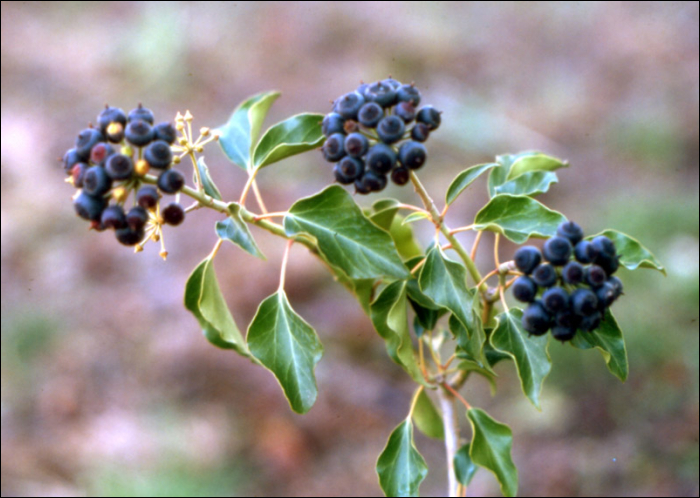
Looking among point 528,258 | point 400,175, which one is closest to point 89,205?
point 400,175

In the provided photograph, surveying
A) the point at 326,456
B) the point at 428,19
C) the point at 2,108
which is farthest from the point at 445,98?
the point at 2,108

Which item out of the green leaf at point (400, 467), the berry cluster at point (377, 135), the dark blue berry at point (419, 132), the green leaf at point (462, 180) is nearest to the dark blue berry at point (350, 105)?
the berry cluster at point (377, 135)

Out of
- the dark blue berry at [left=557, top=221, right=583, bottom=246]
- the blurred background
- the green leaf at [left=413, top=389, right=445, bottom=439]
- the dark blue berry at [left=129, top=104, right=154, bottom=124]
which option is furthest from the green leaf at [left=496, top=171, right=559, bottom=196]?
the blurred background

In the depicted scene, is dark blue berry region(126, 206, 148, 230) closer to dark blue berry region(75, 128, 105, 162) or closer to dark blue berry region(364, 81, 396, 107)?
dark blue berry region(75, 128, 105, 162)

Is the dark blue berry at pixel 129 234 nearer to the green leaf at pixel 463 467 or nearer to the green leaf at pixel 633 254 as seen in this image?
the green leaf at pixel 633 254

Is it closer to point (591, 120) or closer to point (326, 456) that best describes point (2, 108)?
point (326, 456)

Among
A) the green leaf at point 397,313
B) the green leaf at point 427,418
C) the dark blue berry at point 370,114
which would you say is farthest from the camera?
the green leaf at point 427,418
